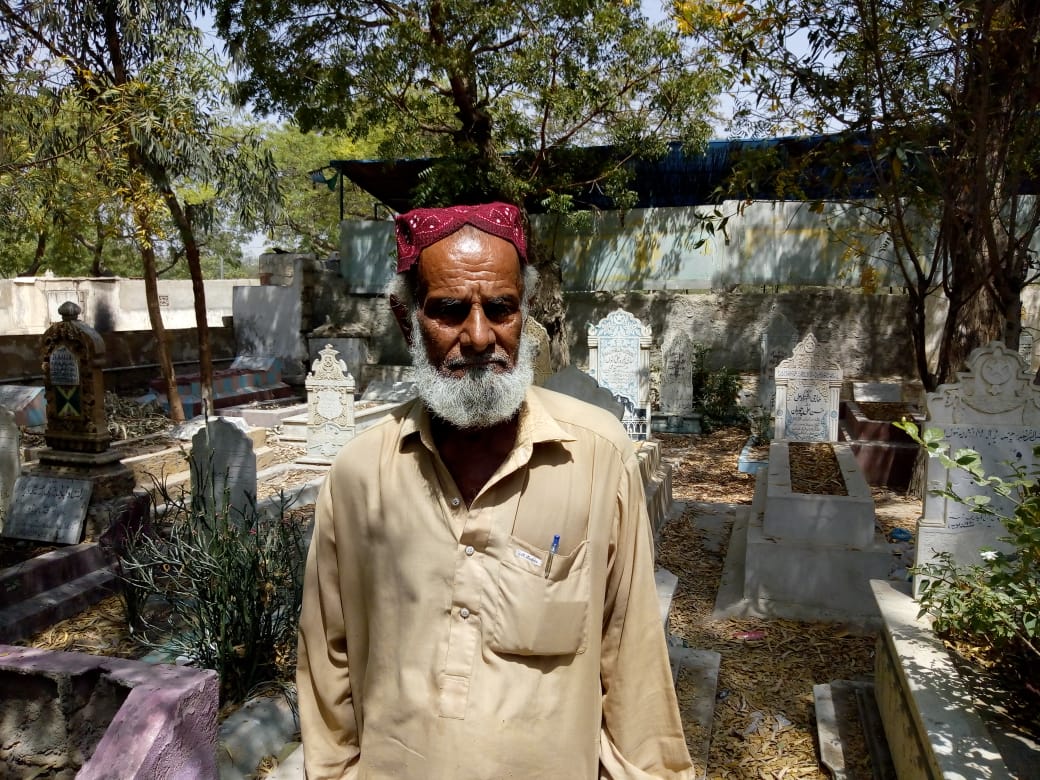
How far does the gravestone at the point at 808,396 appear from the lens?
918 centimetres

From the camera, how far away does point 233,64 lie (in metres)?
10.6

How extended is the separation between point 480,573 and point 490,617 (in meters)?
0.08

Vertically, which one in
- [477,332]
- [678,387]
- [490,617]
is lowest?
[678,387]

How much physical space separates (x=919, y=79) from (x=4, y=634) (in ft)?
26.6

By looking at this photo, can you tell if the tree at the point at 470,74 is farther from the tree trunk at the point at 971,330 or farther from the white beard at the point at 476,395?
the white beard at the point at 476,395

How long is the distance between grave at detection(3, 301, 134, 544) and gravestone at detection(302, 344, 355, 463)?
3.57 metres

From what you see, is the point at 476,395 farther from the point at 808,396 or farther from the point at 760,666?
the point at 808,396

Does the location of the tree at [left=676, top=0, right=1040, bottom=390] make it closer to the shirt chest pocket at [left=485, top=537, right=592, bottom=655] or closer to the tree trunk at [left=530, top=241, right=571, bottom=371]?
the shirt chest pocket at [left=485, top=537, right=592, bottom=655]

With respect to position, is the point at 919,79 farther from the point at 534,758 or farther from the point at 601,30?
the point at 534,758

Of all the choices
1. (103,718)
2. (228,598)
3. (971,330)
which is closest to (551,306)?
(971,330)

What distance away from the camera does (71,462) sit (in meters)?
6.37

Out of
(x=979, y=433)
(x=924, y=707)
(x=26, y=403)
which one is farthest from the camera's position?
(x=26, y=403)

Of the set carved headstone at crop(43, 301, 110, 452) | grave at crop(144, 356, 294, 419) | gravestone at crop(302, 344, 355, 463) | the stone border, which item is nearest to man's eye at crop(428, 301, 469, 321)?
the stone border

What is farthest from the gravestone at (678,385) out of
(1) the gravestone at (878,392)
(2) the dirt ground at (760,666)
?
(2) the dirt ground at (760,666)
